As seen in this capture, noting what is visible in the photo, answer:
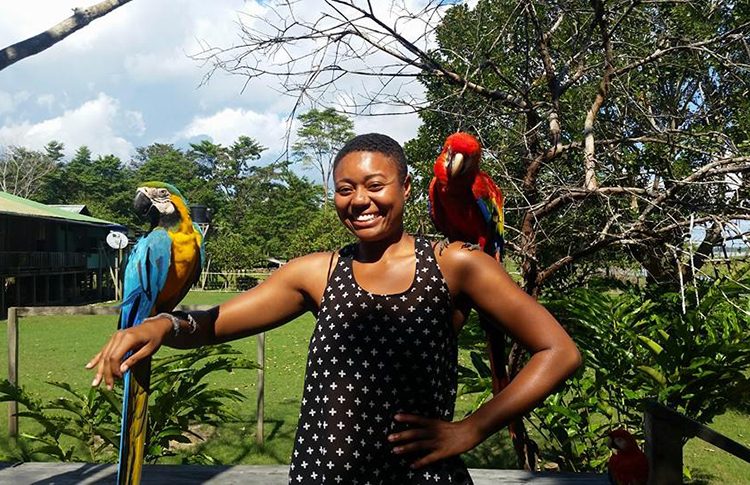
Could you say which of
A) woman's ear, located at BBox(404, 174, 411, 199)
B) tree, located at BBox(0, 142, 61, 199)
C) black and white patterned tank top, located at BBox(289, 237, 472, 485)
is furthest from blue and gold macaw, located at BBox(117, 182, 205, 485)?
tree, located at BBox(0, 142, 61, 199)

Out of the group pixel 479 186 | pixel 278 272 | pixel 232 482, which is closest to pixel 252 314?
pixel 278 272

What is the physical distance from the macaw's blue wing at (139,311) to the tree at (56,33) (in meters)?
2.47

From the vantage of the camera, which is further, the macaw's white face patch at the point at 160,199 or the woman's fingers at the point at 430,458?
the macaw's white face patch at the point at 160,199

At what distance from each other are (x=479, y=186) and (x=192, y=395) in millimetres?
2364

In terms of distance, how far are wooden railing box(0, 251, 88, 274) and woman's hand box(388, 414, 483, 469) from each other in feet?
55.1

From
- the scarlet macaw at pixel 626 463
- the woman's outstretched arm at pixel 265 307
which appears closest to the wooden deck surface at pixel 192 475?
the scarlet macaw at pixel 626 463

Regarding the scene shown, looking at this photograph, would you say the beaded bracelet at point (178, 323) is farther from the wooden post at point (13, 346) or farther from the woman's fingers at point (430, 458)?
the wooden post at point (13, 346)

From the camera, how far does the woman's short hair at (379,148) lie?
1.21 metres

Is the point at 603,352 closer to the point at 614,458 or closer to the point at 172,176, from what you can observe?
the point at 614,458

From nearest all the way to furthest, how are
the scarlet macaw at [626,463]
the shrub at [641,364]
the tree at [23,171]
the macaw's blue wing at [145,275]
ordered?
the macaw's blue wing at [145,275]
the scarlet macaw at [626,463]
the shrub at [641,364]
the tree at [23,171]

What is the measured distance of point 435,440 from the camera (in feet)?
3.47

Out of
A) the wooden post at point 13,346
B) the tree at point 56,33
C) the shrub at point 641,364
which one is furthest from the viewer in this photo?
the wooden post at point 13,346

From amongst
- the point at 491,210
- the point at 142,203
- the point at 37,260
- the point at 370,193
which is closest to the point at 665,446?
the point at 491,210

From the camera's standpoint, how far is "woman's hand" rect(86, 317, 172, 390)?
1.02 meters
